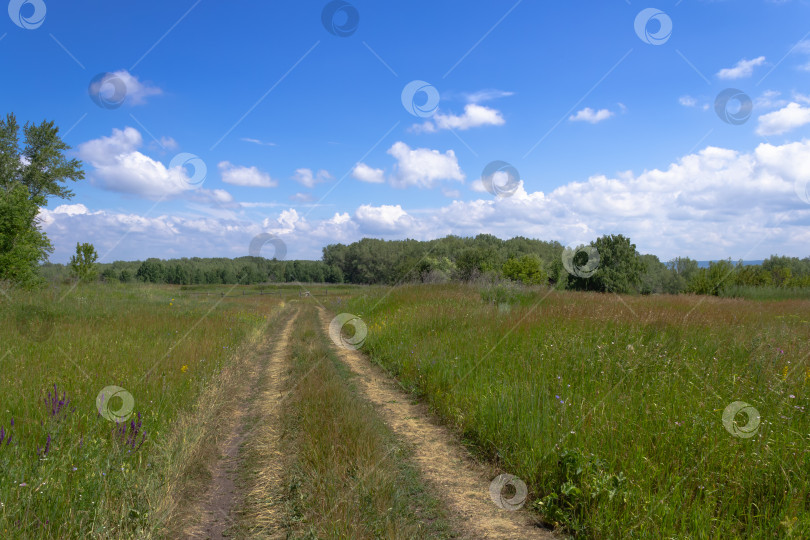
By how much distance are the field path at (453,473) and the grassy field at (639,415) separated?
0.83 ft

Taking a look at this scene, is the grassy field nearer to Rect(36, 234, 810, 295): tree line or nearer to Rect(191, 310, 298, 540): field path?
Rect(191, 310, 298, 540): field path

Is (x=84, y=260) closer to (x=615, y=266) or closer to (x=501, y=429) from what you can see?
→ (x=501, y=429)

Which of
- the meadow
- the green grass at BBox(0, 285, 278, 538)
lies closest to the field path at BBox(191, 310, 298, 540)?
the meadow

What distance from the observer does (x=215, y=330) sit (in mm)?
12195

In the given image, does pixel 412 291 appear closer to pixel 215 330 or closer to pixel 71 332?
pixel 215 330

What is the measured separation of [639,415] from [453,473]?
7.15ft

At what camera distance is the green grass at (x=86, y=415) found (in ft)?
9.35

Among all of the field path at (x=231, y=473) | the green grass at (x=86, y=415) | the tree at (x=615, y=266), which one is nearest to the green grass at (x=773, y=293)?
the field path at (x=231, y=473)

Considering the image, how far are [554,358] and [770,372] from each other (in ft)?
8.71

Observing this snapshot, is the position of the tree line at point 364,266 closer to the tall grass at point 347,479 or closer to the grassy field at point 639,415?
the grassy field at point 639,415

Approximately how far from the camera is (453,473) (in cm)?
427

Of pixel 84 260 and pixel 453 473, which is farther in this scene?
pixel 84 260

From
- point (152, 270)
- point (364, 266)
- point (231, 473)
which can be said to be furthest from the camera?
point (364, 266)

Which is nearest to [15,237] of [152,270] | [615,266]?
[615,266]
